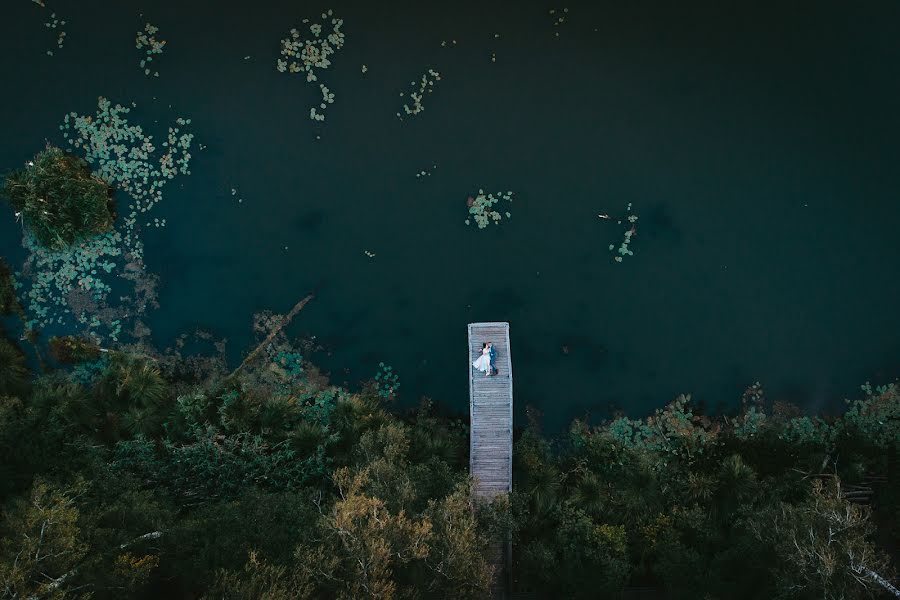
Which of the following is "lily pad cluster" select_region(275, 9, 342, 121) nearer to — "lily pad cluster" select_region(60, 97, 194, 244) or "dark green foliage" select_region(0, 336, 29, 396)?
"lily pad cluster" select_region(60, 97, 194, 244)

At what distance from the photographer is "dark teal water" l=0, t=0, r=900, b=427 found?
1446cm

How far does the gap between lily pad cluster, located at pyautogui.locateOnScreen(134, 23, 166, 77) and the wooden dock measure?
9229 mm

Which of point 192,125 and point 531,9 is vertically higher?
point 531,9

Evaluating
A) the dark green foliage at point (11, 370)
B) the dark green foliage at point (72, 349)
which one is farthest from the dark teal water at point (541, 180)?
the dark green foliage at point (11, 370)

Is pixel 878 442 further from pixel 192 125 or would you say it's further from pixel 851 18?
pixel 192 125

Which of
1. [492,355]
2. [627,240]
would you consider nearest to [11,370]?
[492,355]

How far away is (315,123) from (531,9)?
5083 millimetres

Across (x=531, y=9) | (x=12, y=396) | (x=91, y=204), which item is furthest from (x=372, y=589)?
(x=531, y=9)

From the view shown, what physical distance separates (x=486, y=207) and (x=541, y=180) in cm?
129

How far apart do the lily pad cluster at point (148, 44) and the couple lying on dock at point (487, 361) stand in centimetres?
884

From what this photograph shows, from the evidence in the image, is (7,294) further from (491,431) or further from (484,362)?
(491,431)

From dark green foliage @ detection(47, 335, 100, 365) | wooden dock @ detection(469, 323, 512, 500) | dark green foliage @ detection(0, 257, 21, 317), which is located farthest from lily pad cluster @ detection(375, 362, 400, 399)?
dark green foliage @ detection(0, 257, 21, 317)

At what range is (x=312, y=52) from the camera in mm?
14617

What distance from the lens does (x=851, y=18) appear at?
14.8 m
